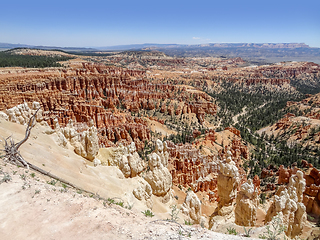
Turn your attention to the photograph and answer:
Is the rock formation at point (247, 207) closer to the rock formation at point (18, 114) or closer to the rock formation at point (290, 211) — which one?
the rock formation at point (290, 211)

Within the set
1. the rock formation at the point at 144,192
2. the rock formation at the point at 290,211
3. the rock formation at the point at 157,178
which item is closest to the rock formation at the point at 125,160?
the rock formation at the point at 157,178

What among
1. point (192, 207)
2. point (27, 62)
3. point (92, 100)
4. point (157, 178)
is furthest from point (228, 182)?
point (27, 62)

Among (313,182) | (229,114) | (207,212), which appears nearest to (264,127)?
(229,114)

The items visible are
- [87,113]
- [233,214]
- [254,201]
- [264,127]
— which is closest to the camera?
[254,201]

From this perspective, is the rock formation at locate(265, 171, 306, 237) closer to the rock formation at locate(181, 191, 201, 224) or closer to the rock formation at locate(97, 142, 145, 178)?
the rock formation at locate(181, 191, 201, 224)

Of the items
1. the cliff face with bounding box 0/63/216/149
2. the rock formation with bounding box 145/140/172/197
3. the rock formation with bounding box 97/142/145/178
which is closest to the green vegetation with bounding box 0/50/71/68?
the cliff face with bounding box 0/63/216/149

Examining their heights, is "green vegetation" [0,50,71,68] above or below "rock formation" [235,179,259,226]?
above

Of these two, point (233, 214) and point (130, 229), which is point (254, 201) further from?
point (130, 229)

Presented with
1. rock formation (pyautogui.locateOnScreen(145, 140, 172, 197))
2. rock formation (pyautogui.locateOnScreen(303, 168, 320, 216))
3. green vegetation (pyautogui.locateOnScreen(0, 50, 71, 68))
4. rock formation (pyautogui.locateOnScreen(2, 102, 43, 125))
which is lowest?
Result: rock formation (pyautogui.locateOnScreen(303, 168, 320, 216))

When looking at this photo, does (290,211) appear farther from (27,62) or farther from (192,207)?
(27,62)
